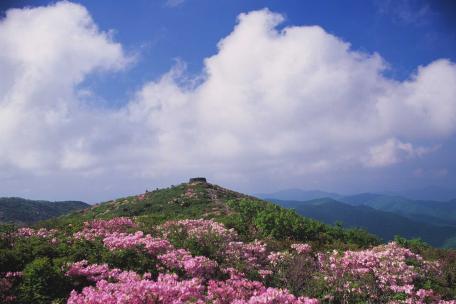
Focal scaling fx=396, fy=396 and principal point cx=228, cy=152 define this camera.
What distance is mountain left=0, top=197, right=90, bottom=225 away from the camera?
271 feet

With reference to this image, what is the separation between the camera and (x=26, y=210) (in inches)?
3627

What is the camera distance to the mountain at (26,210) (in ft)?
271

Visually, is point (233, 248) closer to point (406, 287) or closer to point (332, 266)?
point (332, 266)

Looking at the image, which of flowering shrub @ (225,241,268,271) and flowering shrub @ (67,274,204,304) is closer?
flowering shrub @ (67,274,204,304)

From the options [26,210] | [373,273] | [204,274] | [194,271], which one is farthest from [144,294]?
[26,210]

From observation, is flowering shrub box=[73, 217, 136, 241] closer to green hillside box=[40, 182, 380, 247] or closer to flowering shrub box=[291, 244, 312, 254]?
green hillside box=[40, 182, 380, 247]

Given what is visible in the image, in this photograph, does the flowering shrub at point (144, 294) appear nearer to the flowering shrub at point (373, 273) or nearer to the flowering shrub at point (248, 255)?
the flowering shrub at point (248, 255)

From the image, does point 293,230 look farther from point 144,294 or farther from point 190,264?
point 144,294

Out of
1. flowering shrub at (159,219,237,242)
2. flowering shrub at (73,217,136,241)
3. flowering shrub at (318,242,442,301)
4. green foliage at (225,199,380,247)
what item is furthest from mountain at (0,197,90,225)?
flowering shrub at (318,242,442,301)

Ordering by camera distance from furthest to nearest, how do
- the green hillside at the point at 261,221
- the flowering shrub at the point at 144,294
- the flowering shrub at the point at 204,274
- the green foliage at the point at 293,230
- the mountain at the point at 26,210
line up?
the mountain at the point at 26,210 → the green hillside at the point at 261,221 → the green foliage at the point at 293,230 → the flowering shrub at the point at 204,274 → the flowering shrub at the point at 144,294

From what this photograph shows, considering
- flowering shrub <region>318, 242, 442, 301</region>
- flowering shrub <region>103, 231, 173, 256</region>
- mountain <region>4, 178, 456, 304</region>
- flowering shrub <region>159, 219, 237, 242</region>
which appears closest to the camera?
mountain <region>4, 178, 456, 304</region>

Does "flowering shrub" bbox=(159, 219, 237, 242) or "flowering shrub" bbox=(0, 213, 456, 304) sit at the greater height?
"flowering shrub" bbox=(159, 219, 237, 242)

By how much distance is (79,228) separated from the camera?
19.0m

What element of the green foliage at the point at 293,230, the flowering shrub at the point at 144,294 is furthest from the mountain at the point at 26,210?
the flowering shrub at the point at 144,294
